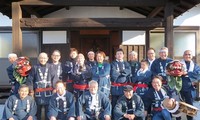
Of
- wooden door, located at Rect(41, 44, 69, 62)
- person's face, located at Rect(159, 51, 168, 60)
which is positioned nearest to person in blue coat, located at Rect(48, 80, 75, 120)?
person's face, located at Rect(159, 51, 168, 60)

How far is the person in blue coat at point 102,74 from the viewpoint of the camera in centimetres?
643

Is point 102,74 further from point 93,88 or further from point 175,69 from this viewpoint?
point 175,69

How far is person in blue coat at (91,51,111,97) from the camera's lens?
6.43 m

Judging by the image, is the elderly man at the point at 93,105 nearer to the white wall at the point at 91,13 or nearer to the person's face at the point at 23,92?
the person's face at the point at 23,92

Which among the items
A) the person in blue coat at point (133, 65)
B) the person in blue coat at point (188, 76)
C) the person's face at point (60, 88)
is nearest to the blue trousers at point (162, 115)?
the person in blue coat at point (188, 76)

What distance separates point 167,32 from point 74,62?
224 centimetres

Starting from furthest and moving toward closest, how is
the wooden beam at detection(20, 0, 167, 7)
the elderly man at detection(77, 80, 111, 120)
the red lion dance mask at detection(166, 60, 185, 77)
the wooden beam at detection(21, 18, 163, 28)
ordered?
the wooden beam at detection(20, 0, 167, 7)
the wooden beam at detection(21, 18, 163, 28)
the red lion dance mask at detection(166, 60, 185, 77)
the elderly man at detection(77, 80, 111, 120)

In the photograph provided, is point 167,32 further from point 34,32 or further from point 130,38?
point 34,32

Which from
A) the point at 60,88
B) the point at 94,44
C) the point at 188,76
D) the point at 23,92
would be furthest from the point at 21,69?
the point at 94,44

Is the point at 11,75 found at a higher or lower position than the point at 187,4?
lower

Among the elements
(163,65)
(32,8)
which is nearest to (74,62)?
(163,65)

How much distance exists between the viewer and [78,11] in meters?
10.5

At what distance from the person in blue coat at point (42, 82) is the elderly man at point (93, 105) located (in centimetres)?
75

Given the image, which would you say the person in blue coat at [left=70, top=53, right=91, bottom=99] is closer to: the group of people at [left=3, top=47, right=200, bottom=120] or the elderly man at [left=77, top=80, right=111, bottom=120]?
the group of people at [left=3, top=47, right=200, bottom=120]
